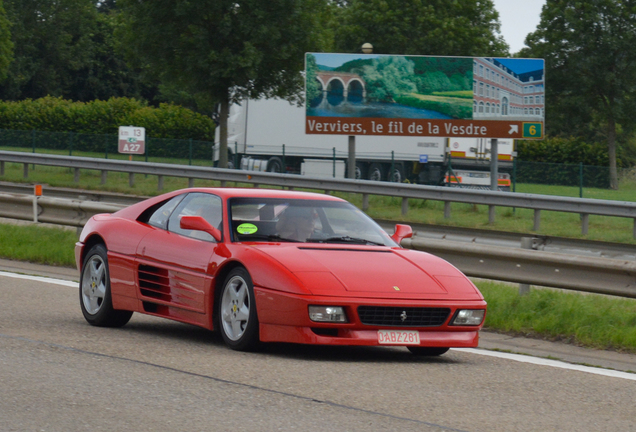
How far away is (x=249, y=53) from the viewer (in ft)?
107

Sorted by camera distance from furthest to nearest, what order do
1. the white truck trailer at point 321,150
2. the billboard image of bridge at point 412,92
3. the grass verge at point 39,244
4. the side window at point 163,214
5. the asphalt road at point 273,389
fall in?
1. the white truck trailer at point 321,150
2. the billboard image of bridge at point 412,92
3. the grass verge at point 39,244
4. the side window at point 163,214
5. the asphalt road at point 273,389

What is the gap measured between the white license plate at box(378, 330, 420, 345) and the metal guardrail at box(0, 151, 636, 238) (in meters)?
13.0

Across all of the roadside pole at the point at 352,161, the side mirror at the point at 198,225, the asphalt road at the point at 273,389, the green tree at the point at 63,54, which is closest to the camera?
the asphalt road at the point at 273,389

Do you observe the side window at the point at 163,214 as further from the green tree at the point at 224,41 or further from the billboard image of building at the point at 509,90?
the green tree at the point at 224,41

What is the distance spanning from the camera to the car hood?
673 centimetres

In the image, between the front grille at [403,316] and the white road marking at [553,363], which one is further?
the white road marking at [553,363]

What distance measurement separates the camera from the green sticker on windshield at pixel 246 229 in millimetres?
7461

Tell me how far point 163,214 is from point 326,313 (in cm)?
218

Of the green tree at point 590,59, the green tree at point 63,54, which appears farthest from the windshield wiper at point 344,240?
the green tree at point 63,54

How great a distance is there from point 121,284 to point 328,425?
11.7 feet

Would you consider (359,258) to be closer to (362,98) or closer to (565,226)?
(565,226)

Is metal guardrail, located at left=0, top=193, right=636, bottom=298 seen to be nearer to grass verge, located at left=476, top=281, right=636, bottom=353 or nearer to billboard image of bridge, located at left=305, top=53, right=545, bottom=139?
grass verge, located at left=476, top=281, right=636, bottom=353

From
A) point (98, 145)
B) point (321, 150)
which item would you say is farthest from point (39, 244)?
point (98, 145)

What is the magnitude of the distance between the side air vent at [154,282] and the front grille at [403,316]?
174cm
